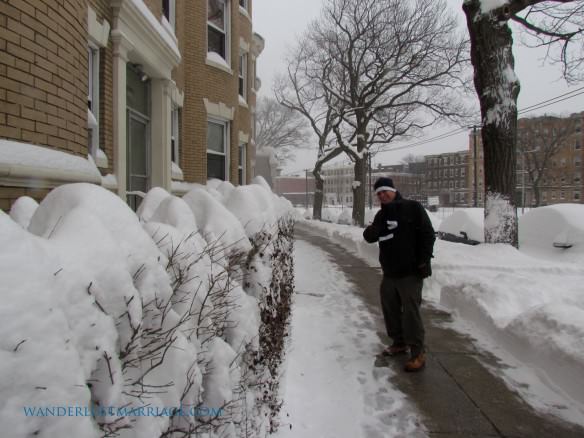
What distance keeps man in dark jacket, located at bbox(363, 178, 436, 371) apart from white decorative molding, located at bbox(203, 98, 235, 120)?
23.2 ft

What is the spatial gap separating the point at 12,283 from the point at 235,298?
1.38 m

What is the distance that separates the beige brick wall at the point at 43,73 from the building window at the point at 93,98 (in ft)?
4.21

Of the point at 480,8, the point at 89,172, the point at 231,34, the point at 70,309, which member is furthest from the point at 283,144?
the point at 70,309

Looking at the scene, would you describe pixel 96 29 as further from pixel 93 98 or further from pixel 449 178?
pixel 449 178

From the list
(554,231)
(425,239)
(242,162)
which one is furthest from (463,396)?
(242,162)

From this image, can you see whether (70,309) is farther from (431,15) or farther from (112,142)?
(431,15)

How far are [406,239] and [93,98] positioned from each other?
15.1 ft

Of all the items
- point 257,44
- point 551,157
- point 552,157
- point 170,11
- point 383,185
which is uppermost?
point 552,157

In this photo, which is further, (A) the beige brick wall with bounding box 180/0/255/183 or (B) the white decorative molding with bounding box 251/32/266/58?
(B) the white decorative molding with bounding box 251/32/266/58

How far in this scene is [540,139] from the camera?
61.3 m

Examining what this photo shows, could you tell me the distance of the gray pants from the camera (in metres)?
4.05

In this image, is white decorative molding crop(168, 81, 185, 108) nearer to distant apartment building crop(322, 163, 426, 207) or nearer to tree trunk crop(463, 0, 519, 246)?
tree trunk crop(463, 0, 519, 246)

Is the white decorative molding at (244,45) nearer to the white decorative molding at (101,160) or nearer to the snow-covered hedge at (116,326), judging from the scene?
the white decorative molding at (101,160)

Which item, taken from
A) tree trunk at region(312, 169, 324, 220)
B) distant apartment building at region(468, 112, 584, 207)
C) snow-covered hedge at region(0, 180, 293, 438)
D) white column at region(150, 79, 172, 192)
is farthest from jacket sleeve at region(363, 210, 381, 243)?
distant apartment building at region(468, 112, 584, 207)
